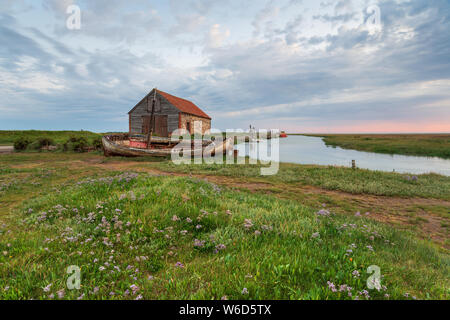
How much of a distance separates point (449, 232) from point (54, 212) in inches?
458

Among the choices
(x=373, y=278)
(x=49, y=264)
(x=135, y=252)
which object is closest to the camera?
(x=373, y=278)

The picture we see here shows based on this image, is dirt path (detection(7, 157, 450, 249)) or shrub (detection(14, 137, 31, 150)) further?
shrub (detection(14, 137, 31, 150))

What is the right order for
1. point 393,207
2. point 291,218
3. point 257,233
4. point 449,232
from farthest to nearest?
point 393,207
point 449,232
point 291,218
point 257,233

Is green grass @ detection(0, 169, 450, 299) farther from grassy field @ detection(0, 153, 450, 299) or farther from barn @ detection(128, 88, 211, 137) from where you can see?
barn @ detection(128, 88, 211, 137)

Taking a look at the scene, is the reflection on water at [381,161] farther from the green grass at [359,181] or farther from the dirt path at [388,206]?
the dirt path at [388,206]

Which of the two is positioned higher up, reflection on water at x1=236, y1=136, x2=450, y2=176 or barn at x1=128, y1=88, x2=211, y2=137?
barn at x1=128, y1=88, x2=211, y2=137

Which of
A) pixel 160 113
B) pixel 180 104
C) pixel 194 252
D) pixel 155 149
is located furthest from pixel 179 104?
pixel 194 252

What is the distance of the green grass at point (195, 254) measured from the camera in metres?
2.69

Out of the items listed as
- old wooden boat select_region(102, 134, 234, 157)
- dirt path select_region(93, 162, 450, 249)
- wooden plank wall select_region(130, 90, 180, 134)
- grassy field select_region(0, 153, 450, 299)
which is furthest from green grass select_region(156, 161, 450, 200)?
wooden plank wall select_region(130, 90, 180, 134)

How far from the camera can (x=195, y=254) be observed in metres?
3.79

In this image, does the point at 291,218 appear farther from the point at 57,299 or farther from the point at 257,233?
the point at 57,299

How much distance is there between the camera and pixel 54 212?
18.4 ft

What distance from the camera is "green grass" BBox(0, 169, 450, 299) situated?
2.69 meters
